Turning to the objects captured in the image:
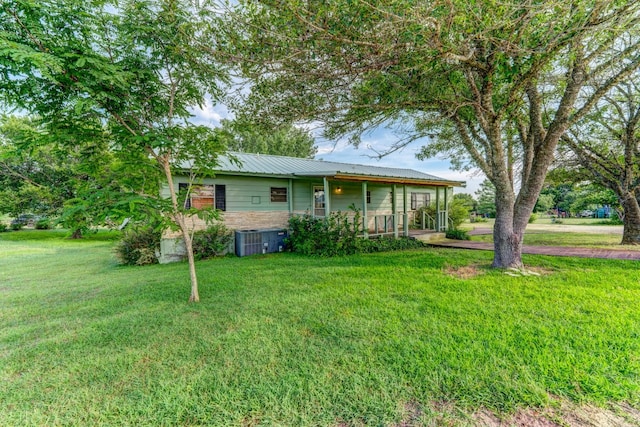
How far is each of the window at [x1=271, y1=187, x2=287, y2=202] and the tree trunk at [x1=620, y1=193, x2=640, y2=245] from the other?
41.9 ft

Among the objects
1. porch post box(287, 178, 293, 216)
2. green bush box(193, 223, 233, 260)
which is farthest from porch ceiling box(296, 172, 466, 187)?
green bush box(193, 223, 233, 260)

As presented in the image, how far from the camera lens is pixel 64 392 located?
2.39 metres

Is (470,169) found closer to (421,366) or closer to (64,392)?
(421,366)

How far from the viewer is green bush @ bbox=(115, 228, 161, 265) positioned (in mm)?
8461

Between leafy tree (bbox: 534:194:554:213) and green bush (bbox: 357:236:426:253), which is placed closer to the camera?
green bush (bbox: 357:236:426:253)

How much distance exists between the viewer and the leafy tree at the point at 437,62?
3.52 metres

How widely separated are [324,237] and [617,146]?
11.0 meters

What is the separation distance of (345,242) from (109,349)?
23.2 feet

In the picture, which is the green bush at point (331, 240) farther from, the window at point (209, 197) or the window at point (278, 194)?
the window at point (209, 197)

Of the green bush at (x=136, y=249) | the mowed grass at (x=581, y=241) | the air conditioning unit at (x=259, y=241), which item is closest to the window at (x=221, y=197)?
the air conditioning unit at (x=259, y=241)

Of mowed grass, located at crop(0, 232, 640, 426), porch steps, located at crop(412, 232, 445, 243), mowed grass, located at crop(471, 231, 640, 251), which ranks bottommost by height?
mowed grass, located at crop(0, 232, 640, 426)

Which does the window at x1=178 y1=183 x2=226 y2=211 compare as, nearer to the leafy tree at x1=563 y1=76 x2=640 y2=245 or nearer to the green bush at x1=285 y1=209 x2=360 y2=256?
the green bush at x1=285 y1=209 x2=360 y2=256

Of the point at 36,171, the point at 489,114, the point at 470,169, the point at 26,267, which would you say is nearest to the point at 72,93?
the point at 489,114

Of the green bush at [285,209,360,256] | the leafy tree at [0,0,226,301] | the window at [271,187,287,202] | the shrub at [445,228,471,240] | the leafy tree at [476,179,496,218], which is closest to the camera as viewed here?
the leafy tree at [0,0,226,301]
